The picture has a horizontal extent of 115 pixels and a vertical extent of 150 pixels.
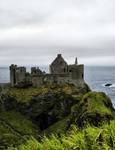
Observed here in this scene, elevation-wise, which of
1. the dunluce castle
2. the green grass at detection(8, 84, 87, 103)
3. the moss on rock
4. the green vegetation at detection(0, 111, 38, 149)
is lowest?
the green vegetation at detection(0, 111, 38, 149)

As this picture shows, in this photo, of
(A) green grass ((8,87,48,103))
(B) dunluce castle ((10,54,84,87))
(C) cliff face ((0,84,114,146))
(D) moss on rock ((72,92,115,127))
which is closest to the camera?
(D) moss on rock ((72,92,115,127))

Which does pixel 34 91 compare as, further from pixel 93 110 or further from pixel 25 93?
pixel 93 110

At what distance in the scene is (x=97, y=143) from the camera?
58.0 feet

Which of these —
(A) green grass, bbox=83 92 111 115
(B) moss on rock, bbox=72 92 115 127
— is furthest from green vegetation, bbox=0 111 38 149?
(A) green grass, bbox=83 92 111 115

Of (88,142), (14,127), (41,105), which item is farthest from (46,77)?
(88,142)

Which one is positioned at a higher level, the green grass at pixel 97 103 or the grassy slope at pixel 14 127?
the green grass at pixel 97 103

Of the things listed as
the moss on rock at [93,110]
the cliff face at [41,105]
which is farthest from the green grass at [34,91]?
the moss on rock at [93,110]

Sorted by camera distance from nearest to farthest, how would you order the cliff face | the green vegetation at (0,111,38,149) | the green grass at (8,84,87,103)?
the green vegetation at (0,111,38,149) < the cliff face < the green grass at (8,84,87,103)

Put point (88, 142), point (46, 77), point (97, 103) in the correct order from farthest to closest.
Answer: point (46, 77) < point (97, 103) < point (88, 142)

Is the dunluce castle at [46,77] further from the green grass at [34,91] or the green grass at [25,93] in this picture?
the green grass at [25,93]

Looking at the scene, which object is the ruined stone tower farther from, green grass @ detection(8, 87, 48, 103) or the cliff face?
green grass @ detection(8, 87, 48, 103)

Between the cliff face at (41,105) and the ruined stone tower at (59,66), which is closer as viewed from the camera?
the cliff face at (41,105)

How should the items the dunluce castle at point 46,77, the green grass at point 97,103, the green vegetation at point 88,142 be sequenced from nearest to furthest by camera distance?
the green vegetation at point 88,142 < the green grass at point 97,103 < the dunluce castle at point 46,77

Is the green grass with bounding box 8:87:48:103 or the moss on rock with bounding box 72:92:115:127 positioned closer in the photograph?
the moss on rock with bounding box 72:92:115:127
